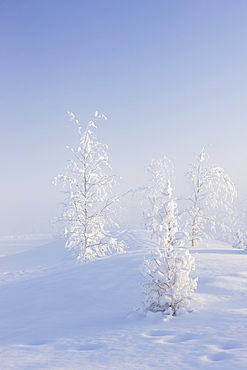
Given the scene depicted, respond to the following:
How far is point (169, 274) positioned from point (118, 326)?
124cm

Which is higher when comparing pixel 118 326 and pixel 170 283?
pixel 170 283

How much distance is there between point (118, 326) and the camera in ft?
13.9

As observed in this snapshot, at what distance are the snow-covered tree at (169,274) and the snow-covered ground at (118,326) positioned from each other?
242 mm

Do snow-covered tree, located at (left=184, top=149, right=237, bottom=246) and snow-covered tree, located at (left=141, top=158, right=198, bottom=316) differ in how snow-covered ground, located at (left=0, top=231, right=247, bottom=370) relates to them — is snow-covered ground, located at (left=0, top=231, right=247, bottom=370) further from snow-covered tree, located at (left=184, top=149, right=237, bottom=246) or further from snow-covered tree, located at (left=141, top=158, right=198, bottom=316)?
snow-covered tree, located at (left=184, top=149, right=237, bottom=246)

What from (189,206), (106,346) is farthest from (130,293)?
(189,206)

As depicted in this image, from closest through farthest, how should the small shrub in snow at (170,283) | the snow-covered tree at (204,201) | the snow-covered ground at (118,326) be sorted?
the snow-covered ground at (118,326)
the small shrub in snow at (170,283)
the snow-covered tree at (204,201)

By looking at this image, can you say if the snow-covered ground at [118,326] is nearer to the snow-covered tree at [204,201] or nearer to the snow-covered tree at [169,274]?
the snow-covered tree at [169,274]

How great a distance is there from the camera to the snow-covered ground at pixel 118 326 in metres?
3.09

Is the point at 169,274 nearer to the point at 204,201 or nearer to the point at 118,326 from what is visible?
the point at 118,326

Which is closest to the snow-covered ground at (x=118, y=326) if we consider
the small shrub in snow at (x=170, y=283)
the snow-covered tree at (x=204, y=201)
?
the small shrub in snow at (x=170, y=283)

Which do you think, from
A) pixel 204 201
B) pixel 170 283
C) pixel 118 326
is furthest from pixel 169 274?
pixel 204 201

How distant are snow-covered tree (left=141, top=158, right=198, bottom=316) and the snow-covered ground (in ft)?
0.79

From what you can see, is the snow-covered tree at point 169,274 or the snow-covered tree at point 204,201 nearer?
the snow-covered tree at point 169,274

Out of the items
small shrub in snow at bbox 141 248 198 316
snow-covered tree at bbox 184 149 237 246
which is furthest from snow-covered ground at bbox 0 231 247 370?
snow-covered tree at bbox 184 149 237 246
